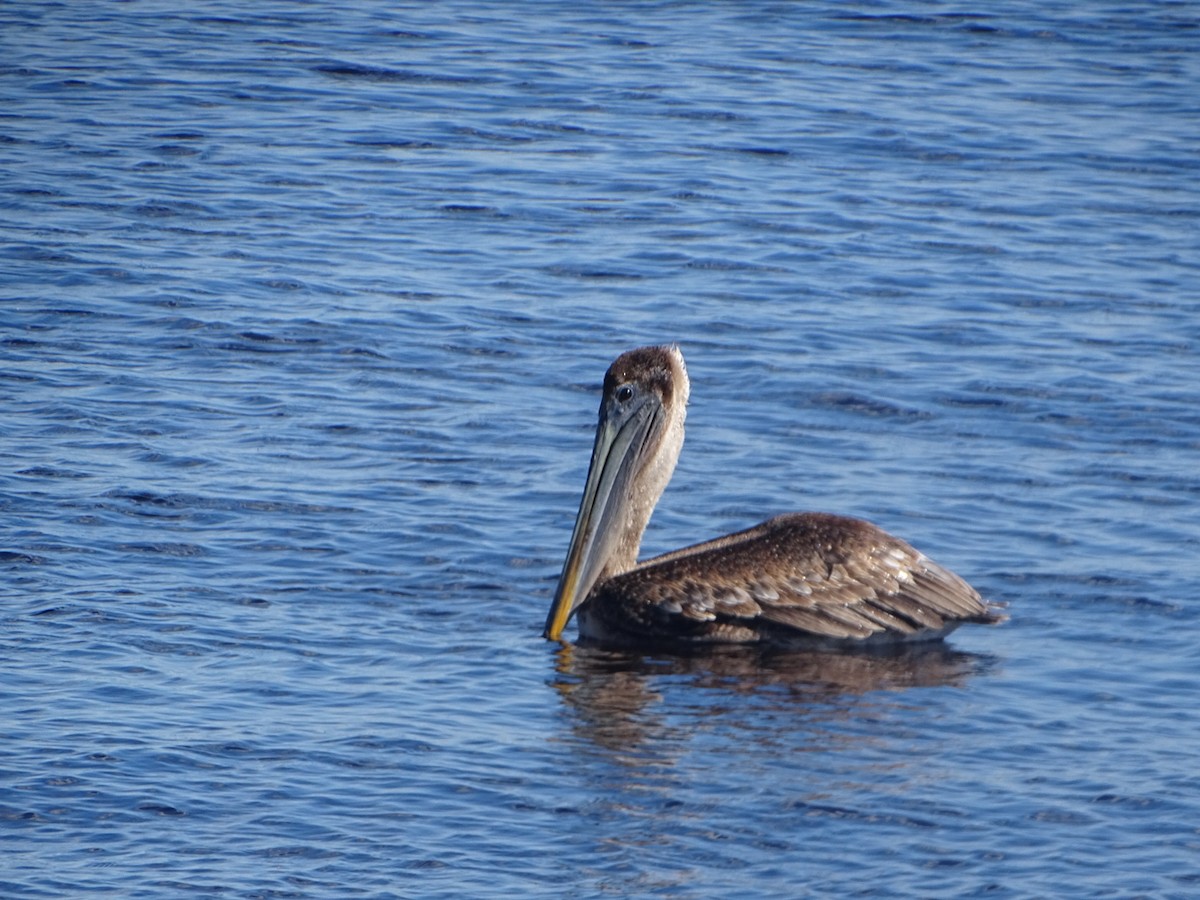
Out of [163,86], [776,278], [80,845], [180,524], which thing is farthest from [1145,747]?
[163,86]

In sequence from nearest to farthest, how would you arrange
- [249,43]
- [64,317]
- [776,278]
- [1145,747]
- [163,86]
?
[1145,747]
[64,317]
[776,278]
[163,86]
[249,43]

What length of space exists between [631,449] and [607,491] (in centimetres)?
25

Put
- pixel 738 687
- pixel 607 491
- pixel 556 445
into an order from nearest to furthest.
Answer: pixel 738 687 < pixel 607 491 < pixel 556 445

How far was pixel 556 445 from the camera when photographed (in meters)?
11.2

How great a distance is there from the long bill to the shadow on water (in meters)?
0.46

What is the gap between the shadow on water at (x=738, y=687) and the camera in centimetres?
768

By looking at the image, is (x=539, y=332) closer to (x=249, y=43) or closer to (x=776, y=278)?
(x=776, y=278)

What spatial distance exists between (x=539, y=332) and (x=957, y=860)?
284 inches

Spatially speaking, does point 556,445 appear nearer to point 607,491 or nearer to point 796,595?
point 607,491

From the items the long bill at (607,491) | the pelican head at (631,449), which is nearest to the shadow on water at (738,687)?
the long bill at (607,491)

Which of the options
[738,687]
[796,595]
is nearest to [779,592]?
[796,595]

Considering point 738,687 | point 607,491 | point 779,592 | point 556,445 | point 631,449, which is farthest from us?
point 556,445

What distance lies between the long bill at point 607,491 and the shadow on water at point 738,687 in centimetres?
46

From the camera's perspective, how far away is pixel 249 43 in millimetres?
22203
